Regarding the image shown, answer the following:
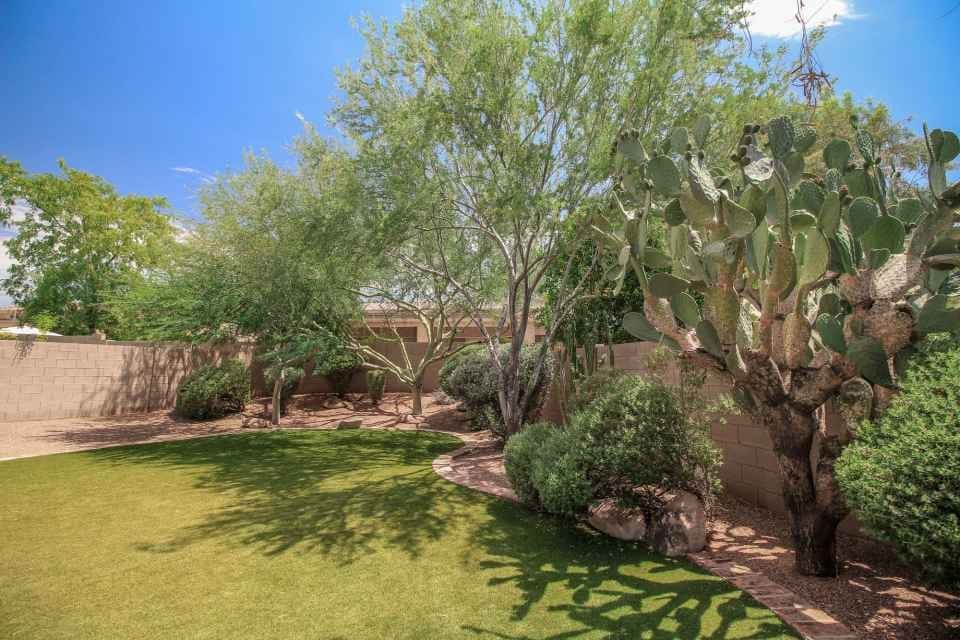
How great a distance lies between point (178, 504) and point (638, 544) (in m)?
5.45

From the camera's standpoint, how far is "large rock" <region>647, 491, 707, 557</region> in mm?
4688

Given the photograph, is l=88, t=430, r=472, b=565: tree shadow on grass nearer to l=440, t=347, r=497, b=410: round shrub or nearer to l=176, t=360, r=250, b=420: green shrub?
l=440, t=347, r=497, b=410: round shrub

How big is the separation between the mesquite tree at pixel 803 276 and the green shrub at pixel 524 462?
2.30m

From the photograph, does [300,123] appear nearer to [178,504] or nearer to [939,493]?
[178,504]

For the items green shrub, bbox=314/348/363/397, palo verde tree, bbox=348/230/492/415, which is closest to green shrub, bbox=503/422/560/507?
palo verde tree, bbox=348/230/492/415

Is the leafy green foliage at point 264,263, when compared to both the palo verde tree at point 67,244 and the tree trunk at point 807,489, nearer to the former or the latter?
the tree trunk at point 807,489

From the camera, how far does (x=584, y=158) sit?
7887mm

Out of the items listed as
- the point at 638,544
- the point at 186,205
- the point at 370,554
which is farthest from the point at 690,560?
the point at 186,205

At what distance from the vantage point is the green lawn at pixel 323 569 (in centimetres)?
337

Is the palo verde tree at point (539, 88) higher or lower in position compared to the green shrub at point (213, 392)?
higher

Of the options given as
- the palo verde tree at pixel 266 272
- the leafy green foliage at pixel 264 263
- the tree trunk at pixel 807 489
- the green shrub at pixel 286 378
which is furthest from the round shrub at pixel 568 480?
the green shrub at pixel 286 378

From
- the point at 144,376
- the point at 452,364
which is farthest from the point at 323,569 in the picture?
the point at 144,376

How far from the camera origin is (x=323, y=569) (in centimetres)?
429

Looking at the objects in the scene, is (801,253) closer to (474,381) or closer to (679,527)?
(679,527)
